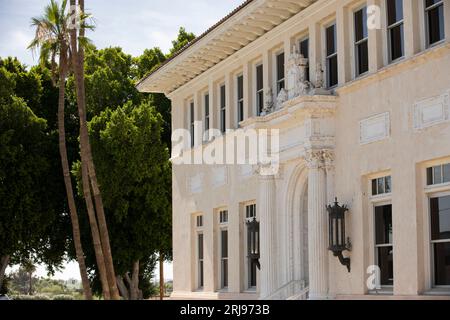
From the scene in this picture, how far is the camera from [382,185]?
68.5 feet

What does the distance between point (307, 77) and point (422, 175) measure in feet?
19.2

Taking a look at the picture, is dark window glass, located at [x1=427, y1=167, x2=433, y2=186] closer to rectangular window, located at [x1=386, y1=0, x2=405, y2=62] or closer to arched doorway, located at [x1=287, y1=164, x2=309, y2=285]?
rectangular window, located at [x1=386, y1=0, x2=405, y2=62]

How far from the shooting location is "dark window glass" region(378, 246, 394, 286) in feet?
67.1

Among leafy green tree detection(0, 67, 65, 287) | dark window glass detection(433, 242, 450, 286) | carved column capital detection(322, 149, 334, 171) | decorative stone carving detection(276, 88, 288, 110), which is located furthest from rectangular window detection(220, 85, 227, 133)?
leafy green tree detection(0, 67, 65, 287)

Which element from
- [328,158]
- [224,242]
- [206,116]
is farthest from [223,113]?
[328,158]

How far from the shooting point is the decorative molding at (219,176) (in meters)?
29.7

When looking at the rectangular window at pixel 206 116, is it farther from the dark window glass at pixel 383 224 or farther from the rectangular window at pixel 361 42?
the dark window glass at pixel 383 224

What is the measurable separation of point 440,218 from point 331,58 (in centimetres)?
599

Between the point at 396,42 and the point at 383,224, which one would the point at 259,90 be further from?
the point at 383,224

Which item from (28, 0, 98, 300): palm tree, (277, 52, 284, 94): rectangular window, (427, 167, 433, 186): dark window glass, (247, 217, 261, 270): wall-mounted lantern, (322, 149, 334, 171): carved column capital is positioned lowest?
(247, 217, 261, 270): wall-mounted lantern

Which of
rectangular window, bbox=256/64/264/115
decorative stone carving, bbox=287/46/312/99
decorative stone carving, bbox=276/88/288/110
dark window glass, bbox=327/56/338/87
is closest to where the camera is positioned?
dark window glass, bbox=327/56/338/87

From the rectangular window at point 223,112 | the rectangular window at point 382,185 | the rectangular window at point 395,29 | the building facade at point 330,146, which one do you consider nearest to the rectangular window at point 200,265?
the building facade at point 330,146

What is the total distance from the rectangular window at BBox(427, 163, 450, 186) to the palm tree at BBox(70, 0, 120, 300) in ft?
41.5
